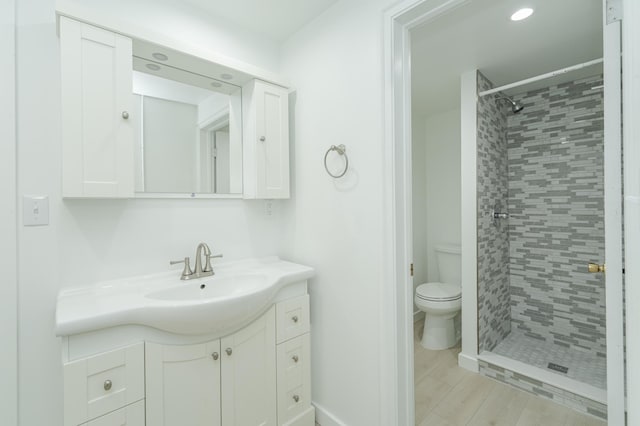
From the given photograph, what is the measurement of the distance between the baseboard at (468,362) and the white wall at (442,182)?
105cm

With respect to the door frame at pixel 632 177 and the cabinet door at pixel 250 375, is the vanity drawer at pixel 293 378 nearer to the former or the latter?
the cabinet door at pixel 250 375

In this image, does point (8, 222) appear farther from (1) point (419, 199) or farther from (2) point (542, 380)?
(1) point (419, 199)

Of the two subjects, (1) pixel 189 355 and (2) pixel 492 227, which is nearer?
(1) pixel 189 355

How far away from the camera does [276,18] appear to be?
165 cm

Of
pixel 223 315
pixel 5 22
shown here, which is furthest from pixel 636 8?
pixel 5 22

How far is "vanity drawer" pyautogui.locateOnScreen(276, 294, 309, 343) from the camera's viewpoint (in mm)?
1422

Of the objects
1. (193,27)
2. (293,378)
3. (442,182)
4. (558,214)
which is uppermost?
(193,27)

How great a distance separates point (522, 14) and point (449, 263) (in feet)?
6.71

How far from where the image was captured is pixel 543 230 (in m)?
2.49

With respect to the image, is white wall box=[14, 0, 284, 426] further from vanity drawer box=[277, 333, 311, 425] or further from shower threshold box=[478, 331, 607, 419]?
shower threshold box=[478, 331, 607, 419]

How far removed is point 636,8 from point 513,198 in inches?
86.6

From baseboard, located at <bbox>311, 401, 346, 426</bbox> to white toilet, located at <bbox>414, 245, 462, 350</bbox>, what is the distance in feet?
3.99

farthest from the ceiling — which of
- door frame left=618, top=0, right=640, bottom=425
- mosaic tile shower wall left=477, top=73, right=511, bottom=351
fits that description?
door frame left=618, top=0, right=640, bottom=425

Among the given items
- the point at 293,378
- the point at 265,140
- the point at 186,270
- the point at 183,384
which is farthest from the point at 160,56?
the point at 293,378
